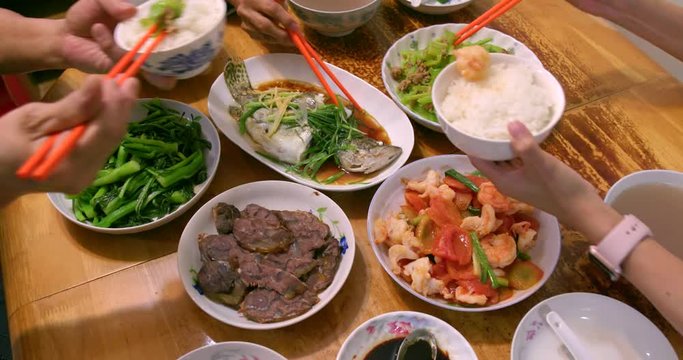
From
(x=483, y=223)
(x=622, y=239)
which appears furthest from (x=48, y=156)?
(x=622, y=239)

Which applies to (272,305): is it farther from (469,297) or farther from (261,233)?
(469,297)

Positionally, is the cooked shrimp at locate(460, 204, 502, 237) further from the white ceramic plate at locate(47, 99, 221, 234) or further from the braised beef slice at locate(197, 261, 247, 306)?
the white ceramic plate at locate(47, 99, 221, 234)

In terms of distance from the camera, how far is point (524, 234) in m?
1.51

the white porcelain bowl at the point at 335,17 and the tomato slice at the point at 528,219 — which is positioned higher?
the white porcelain bowl at the point at 335,17

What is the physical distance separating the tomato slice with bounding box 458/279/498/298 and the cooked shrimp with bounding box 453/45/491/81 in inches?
23.1

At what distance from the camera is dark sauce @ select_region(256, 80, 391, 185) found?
5.95 ft

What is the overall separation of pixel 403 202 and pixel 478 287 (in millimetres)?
404

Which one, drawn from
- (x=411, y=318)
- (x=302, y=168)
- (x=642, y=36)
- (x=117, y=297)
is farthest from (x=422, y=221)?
(x=642, y=36)

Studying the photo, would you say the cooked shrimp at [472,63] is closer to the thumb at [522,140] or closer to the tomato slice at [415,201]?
the thumb at [522,140]

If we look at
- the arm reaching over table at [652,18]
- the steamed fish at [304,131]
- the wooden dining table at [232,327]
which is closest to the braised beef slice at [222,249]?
the wooden dining table at [232,327]

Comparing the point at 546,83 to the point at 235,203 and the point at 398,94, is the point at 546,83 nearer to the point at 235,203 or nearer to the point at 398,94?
the point at 398,94

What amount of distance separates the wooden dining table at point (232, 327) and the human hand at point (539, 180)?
0.34 metres

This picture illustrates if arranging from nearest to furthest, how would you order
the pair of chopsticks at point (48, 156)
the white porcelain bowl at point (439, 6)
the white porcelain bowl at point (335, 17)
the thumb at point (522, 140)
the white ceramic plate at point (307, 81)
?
the pair of chopsticks at point (48, 156) → the thumb at point (522, 140) → the white ceramic plate at point (307, 81) → the white porcelain bowl at point (335, 17) → the white porcelain bowl at point (439, 6)

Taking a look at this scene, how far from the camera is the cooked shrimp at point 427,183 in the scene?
1.63 meters
